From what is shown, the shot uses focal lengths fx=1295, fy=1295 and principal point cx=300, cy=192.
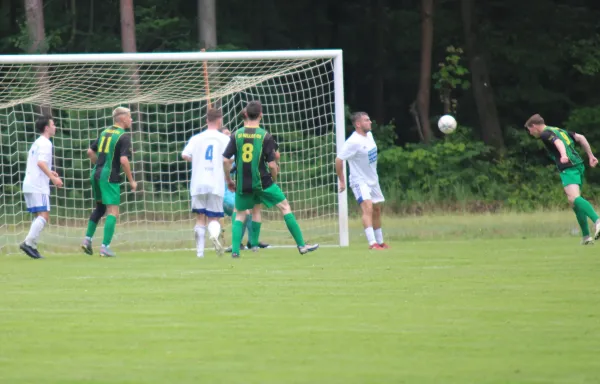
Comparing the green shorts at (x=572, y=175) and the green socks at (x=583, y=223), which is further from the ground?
the green shorts at (x=572, y=175)

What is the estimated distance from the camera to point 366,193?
16438 mm

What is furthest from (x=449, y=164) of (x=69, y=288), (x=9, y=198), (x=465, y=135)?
(x=69, y=288)

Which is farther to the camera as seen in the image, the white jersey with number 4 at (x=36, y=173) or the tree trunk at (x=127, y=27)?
the tree trunk at (x=127, y=27)

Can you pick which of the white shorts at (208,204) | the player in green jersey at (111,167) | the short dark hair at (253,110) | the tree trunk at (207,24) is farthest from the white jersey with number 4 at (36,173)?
the tree trunk at (207,24)

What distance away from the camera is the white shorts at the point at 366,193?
16422mm

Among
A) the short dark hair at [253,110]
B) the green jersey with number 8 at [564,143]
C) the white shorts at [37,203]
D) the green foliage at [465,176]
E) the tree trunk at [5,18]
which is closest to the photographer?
the short dark hair at [253,110]

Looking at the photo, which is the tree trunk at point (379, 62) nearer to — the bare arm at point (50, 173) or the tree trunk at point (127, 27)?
the tree trunk at point (127, 27)

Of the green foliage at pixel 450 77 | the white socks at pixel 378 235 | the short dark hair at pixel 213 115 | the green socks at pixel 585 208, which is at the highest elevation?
the green foliage at pixel 450 77

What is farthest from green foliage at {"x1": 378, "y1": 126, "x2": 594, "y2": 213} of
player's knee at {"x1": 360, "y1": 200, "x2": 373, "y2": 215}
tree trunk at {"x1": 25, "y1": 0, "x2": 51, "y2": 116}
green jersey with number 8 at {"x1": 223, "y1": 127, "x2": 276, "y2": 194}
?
green jersey with number 8 at {"x1": 223, "y1": 127, "x2": 276, "y2": 194}

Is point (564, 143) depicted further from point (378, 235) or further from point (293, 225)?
point (293, 225)

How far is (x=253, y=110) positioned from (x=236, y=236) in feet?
4.66

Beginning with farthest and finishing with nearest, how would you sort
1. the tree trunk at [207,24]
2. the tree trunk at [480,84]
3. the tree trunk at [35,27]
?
1. the tree trunk at [480,84]
2. the tree trunk at [207,24]
3. the tree trunk at [35,27]

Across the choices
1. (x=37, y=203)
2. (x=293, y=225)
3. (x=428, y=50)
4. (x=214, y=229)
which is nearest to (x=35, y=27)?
(x=428, y=50)

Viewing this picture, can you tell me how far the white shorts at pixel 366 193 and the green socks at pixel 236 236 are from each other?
232 centimetres
